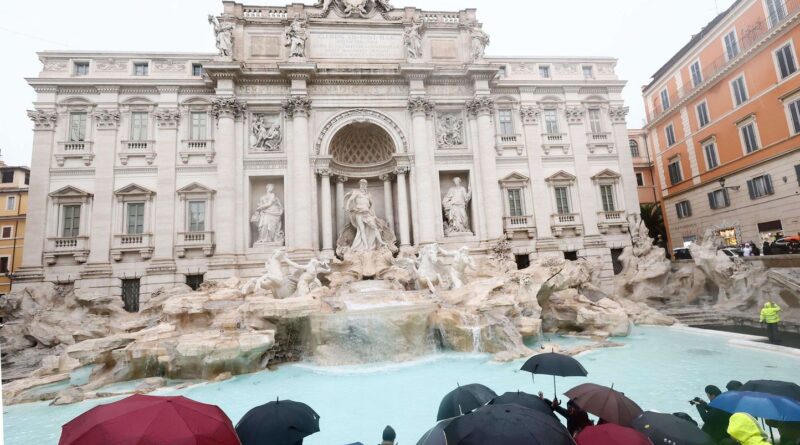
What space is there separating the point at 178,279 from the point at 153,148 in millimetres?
6552

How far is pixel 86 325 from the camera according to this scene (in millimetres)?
14734

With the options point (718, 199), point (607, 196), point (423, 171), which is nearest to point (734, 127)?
point (718, 199)

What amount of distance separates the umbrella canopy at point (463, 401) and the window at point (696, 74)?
2739 cm

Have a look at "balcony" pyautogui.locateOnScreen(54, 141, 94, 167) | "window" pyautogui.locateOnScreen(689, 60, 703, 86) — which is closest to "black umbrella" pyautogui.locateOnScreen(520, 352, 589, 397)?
"balcony" pyautogui.locateOnScreen(54, 141, 94, 167)

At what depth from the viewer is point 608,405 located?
354 centimetres

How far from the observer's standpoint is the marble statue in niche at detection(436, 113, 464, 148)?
2053 centimetres

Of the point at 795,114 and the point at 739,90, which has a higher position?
the point at 739,90

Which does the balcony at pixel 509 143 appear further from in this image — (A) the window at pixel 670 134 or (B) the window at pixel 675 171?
(A) the window at pixel 670 134

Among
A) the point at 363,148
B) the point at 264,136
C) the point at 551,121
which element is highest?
the point at 551,121

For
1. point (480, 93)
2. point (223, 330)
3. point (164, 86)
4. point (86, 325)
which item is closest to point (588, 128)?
point (480, 93)

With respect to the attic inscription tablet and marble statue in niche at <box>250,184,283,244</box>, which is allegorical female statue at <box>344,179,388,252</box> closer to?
marble statue in niche at <box>250,184,283,244</box>

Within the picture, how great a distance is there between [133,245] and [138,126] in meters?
5.94

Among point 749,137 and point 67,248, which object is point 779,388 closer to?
point 749,137

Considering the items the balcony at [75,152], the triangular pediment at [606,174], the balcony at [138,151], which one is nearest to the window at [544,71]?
the triangular pediment at [606,174]
